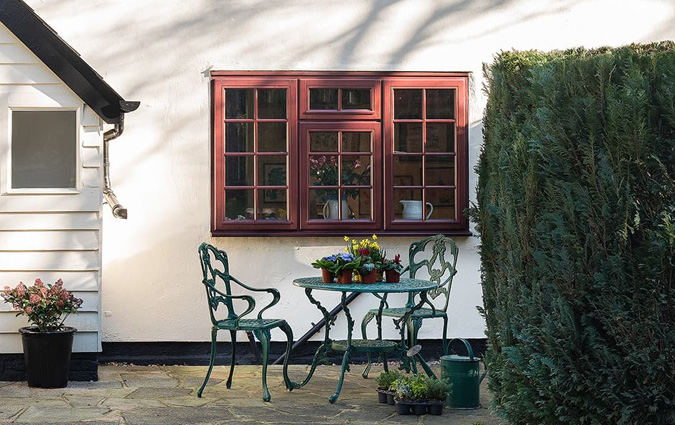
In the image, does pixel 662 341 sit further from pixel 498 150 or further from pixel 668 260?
pixel 498 150

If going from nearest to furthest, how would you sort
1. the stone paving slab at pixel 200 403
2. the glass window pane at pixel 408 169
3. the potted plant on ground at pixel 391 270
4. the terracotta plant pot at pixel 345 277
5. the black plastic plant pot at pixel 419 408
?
the stone paving slab at pixel 200 403 → the black plastic plant pot at pixel 419 408 → the terracotta plant pot at pixel 345 277 → the potted plant on ground at pixel 391 270 → the glass window pane at pixel 408 169

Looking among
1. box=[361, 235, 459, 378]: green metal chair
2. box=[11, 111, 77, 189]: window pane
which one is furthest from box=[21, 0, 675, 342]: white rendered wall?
box=[11, 111, 77, 189]: window pane

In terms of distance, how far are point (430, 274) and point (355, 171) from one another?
1.23m

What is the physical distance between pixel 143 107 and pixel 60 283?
191 centimetres

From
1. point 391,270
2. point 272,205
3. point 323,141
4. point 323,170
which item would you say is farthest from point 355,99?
point 391,270

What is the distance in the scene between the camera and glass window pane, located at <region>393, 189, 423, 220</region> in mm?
9031

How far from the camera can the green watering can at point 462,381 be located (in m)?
6.82

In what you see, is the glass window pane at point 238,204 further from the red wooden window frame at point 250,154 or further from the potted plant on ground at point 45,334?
the potted plant on ground at point 45,334

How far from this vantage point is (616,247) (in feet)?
14.6

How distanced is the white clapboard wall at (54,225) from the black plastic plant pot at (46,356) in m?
0.33

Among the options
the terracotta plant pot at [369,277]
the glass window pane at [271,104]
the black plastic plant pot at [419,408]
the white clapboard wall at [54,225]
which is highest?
the glass window pane at [271,104]

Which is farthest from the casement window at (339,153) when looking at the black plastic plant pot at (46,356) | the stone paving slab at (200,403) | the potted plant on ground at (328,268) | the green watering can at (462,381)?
the green watering can at (462,381)

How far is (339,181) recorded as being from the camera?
8.95 metres

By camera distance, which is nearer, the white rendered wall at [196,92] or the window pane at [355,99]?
the white rendered wall at [196,92]
